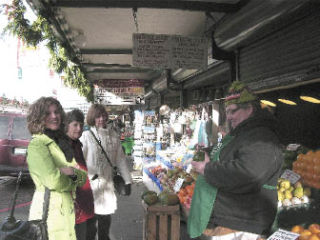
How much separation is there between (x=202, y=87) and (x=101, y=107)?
20.4 ft

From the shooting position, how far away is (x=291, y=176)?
403cm

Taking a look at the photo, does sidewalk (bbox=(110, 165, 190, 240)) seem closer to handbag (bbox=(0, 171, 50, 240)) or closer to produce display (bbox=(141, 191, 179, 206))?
produce display (bbox=(141, 191, 179, 206))

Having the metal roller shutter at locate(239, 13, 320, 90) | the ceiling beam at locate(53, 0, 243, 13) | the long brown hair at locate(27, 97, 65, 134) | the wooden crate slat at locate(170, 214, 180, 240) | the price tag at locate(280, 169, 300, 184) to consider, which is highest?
the ceiling beam at locate(53, 0, 243, 13)

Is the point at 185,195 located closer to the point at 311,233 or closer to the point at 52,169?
the point at 311,233

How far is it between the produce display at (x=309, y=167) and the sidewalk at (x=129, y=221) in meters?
2.11

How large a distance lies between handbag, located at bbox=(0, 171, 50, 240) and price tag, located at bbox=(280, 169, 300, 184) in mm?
2913

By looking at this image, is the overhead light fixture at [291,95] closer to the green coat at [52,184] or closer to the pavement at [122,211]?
the pavement at [122,211]

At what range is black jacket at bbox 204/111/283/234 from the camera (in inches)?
96.2

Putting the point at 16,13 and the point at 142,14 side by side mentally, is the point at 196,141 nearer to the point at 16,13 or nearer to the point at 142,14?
the point at 142,14

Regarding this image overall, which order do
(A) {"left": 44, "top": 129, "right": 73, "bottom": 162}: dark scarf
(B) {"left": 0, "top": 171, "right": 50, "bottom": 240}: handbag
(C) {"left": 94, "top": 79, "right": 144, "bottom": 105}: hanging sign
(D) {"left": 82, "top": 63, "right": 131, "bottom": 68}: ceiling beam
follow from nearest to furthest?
(B) {"left": 0, "top": 171, "right": 50, "bottom": 240}: handbag → (A) {"left": 44, "top": 129, "right": 73, "bottom": 162}: dark scarf → (D) {"left": 82, "top": 63, "right": 131, "bottom": 68}: ceiling beam → (C) {"left": 94, "top": 79, "right": 144, "bottom": 105}: hanging sign

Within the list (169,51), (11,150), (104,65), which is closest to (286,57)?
(169,51)

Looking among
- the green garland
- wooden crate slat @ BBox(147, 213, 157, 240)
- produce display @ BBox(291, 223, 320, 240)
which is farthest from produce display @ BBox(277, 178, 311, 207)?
the green garland

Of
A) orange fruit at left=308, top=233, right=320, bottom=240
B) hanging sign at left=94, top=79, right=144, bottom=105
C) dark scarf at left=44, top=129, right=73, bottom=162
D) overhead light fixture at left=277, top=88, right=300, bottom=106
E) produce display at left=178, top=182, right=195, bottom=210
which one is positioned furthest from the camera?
hanging sign at left=94, top=79, right=144, bottom=105

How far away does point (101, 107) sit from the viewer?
4344mm
